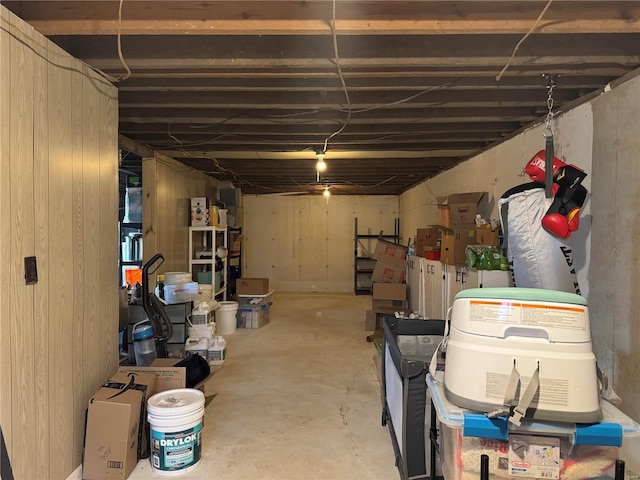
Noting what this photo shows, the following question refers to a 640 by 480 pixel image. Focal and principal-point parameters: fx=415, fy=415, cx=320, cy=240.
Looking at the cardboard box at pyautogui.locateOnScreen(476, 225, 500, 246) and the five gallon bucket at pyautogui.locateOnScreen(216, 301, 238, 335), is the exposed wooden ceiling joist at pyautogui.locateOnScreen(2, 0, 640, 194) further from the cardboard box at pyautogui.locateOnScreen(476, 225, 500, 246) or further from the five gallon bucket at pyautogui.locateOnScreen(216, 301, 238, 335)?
the five gallon bucket at pyautogui.locateOnScreen(216, 301, 238, 335)

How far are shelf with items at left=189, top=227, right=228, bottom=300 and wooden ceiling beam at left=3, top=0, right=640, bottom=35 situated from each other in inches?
148

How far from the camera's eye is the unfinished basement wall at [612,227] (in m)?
2.12

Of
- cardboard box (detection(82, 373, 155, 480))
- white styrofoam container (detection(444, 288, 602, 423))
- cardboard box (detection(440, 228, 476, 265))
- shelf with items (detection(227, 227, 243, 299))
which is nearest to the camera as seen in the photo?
white styrofoam container (detection(444, 288, 602, 423))

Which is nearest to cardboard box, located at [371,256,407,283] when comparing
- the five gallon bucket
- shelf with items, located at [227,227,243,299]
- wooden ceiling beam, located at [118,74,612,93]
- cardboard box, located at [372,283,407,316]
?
cardboard box, located at [372,283,407,316]

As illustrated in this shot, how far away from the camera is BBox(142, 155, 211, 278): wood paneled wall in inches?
178

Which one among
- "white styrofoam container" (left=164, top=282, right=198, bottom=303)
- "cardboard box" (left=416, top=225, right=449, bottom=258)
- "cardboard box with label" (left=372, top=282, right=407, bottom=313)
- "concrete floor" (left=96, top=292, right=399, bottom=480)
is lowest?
"concrete floor" (left=96, top=292, right=399, bottom=480)

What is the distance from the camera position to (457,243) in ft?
11.7

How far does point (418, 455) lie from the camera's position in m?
1.97

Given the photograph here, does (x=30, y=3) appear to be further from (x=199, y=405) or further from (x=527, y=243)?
(x=527, y=243)

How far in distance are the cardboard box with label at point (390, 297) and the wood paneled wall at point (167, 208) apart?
257 cm

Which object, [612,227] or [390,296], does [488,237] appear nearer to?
[612,227]

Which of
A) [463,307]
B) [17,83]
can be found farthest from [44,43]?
[463,307]

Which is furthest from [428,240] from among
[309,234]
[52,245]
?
[309,234]

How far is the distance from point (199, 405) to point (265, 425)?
71 centimetres
